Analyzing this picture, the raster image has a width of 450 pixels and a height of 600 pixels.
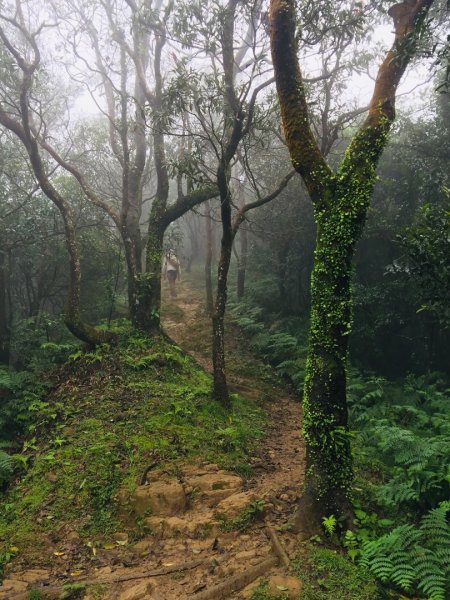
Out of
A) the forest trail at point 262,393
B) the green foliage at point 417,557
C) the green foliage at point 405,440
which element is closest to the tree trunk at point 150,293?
the forest trail at point 262,393

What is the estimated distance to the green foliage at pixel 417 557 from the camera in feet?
11.8

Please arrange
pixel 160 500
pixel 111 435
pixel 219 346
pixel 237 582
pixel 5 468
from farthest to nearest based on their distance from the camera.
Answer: pixel 219 346 < pixel 111 435 < pixel 5 468 < pixel 160 500 < pixel 237 582

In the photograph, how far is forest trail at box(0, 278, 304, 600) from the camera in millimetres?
4180

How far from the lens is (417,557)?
379 centimetres

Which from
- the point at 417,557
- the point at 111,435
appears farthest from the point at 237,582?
the point at 111,435

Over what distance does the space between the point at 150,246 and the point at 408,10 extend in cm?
758

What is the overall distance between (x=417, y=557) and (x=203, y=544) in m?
2.40

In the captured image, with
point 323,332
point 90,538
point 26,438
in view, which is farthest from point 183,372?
point 323,332

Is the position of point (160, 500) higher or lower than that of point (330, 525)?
lower

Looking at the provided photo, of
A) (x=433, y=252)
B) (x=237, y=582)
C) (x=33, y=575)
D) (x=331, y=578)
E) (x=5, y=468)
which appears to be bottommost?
(x=33, y=575)

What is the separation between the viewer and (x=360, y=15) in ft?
28.6

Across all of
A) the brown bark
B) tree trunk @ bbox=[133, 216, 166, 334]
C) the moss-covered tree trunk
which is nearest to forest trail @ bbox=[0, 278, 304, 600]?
the moss-covered tree trunk

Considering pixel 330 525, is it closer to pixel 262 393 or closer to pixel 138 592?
pixel 138 592

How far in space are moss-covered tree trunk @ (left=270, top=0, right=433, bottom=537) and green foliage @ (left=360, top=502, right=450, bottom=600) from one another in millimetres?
667
